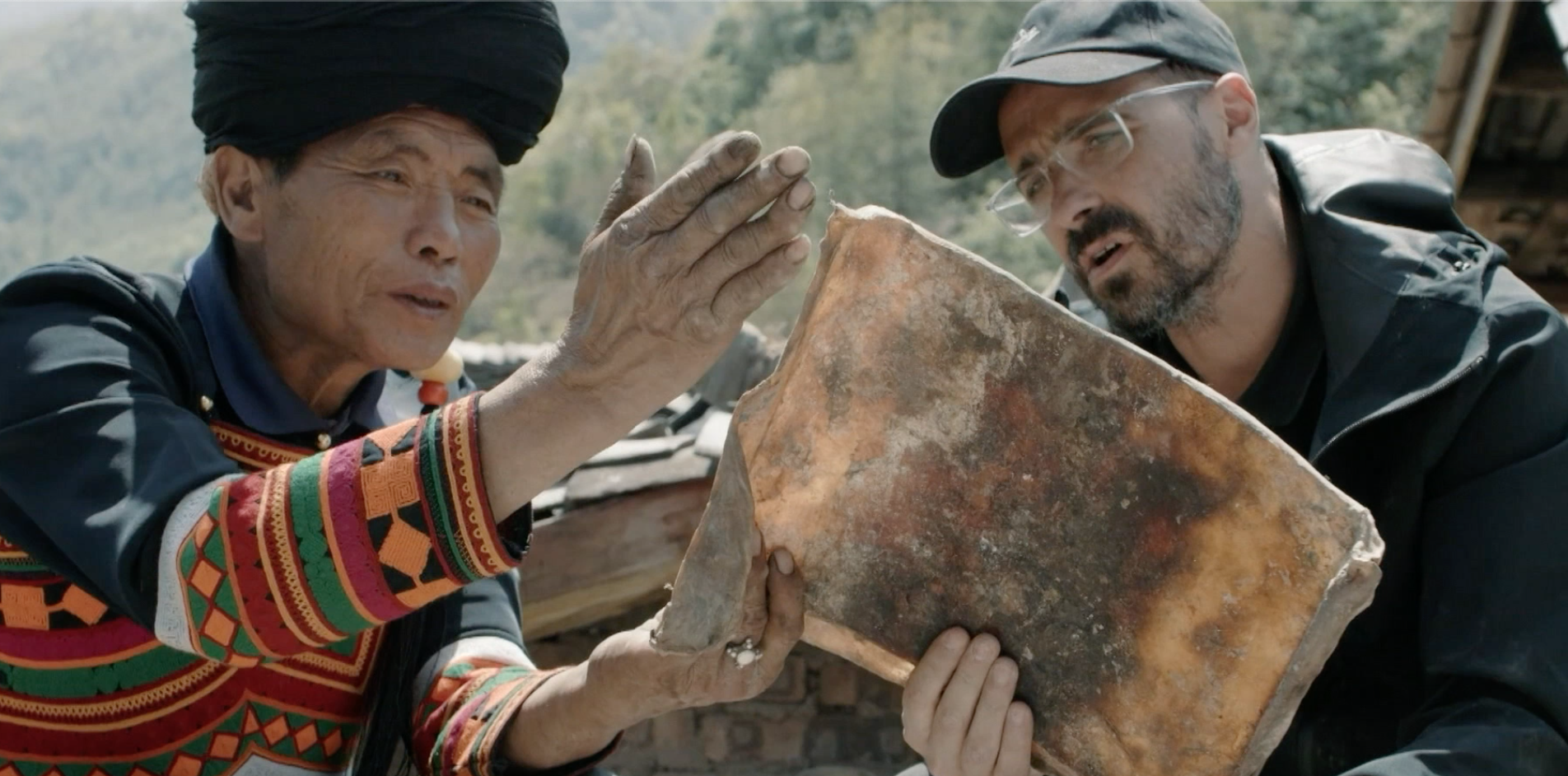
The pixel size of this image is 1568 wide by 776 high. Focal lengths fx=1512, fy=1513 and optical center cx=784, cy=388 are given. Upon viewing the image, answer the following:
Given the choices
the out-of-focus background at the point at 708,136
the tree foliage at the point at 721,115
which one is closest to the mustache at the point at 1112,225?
the out-of-focus background at the point at 708,136

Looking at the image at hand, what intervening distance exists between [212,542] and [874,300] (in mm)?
835

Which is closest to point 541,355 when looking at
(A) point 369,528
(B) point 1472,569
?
(A) point 369,528

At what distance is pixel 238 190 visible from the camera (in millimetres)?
2369

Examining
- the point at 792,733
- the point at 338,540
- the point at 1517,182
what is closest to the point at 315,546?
the point at 338,540

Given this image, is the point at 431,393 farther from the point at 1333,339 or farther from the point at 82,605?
the point at 1333,339

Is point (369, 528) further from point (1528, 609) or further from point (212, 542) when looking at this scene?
point (1528, 609)

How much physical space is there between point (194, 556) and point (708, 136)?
54.6 metres

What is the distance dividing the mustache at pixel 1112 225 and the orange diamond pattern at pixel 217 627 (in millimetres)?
1675

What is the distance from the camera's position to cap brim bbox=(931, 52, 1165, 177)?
2.74m

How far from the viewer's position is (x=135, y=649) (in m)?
2.26

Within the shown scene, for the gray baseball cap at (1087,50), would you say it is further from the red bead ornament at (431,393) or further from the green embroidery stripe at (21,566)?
the green embroidery stripe at (21,566)

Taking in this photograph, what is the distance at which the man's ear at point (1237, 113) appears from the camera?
2.87m

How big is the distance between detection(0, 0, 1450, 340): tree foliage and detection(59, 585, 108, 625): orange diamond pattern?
770 centimetres

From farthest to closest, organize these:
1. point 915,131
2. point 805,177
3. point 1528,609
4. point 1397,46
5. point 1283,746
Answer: point 915,131 < point 1397,46 < point 1283,746 < point 1528,609 < point 805,177
